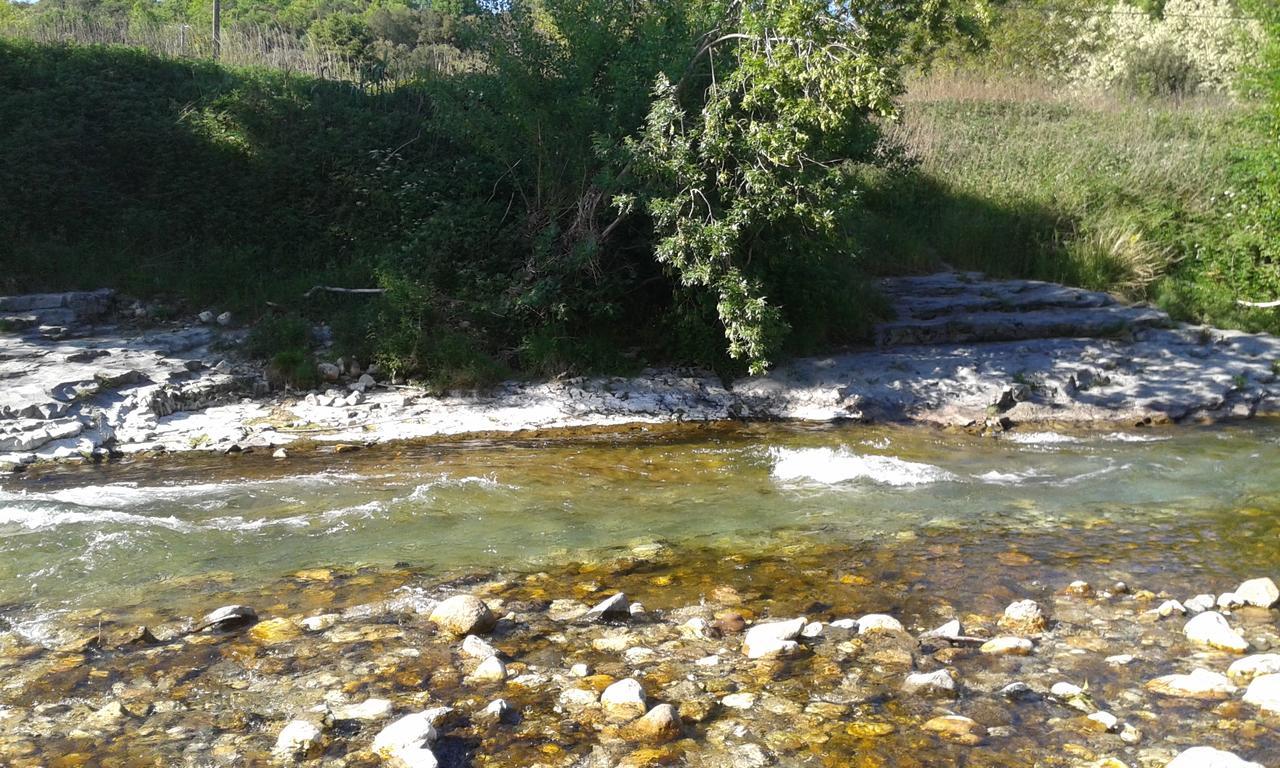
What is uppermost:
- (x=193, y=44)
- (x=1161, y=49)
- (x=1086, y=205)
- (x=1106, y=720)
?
(x=1161, y=49)

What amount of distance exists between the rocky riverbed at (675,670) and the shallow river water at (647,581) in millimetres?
19

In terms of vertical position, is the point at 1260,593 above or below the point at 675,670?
above

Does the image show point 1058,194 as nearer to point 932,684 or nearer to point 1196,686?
point 1196,686

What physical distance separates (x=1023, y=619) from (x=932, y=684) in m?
1.03

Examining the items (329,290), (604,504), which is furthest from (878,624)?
(329,290)

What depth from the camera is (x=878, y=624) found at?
499 cm

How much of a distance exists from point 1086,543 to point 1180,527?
35.5 inches

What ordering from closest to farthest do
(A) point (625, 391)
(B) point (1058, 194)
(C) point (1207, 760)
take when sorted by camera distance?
(C) point (1207, 760)
(A) point (625, 391)
(B) point (1058, 194)

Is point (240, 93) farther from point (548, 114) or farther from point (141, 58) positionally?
point (548, 114)

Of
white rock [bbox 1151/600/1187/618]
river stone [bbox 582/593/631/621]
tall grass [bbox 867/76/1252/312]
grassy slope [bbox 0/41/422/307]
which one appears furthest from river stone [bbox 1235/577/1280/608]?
grassy slope [bbox 0/41/422/307]

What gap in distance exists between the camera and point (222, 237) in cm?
1350

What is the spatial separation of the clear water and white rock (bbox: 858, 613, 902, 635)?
1.46m

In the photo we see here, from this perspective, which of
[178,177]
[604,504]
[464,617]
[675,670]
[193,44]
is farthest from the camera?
[193,44]

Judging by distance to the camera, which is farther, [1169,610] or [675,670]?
[1169,610]
